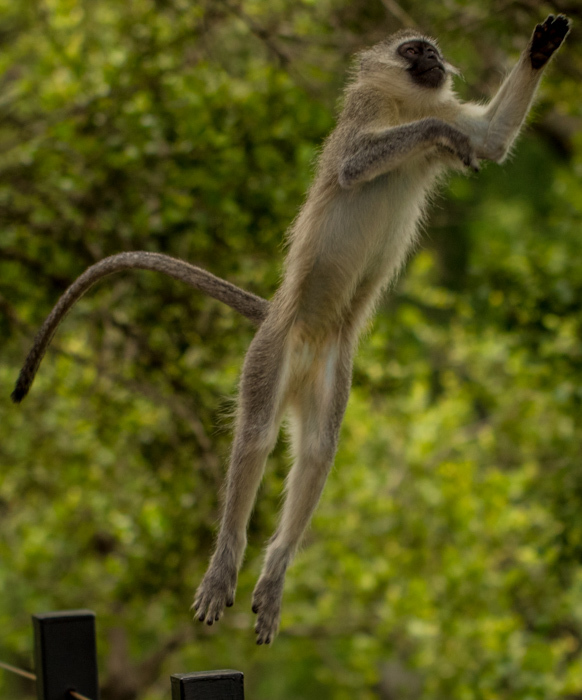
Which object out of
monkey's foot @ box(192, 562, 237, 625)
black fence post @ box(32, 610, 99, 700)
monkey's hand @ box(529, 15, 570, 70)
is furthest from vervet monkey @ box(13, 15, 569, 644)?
black fence post @ box(32, 610, 99, 700)

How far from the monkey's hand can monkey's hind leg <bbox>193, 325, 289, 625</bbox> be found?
1329 millimetres

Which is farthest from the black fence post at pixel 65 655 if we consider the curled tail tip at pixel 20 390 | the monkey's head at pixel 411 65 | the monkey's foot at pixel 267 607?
the monkey's head at pixel 411 65

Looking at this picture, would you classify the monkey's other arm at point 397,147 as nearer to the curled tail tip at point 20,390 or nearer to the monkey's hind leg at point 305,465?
the monkey's hind leg at point 305,465

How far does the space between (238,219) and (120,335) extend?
145 cm

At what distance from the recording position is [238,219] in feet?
19.1

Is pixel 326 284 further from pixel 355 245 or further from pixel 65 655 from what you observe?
pixel 65 655

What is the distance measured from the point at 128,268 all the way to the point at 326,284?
75cm

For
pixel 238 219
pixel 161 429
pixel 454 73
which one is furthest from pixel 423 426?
pixel 454 73

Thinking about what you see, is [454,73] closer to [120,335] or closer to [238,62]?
[120,335]

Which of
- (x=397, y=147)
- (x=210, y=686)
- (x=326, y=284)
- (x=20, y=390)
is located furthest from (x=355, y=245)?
(x=210, y=686)

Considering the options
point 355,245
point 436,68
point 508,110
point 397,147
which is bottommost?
point 355,245

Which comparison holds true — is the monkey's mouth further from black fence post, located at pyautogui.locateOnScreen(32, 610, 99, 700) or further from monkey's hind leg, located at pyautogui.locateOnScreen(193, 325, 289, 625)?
black fence post, located at pyautogui.locateOnScreen(32, 610, 99, 700)

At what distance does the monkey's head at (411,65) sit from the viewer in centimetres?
360

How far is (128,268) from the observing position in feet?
11.7
